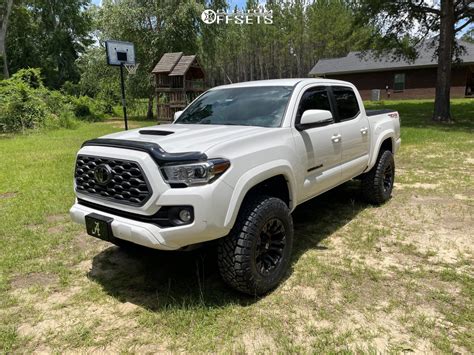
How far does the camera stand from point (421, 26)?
57.6ft

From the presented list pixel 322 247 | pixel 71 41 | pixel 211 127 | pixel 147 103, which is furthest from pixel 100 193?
pixel 71 41

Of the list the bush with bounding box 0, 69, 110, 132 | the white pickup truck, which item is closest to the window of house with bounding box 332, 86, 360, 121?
the white pickup truck

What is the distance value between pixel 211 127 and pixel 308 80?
129cm

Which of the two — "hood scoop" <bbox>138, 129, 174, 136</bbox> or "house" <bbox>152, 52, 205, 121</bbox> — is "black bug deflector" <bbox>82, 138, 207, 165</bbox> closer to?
"hood scoop" <bbox>138, 129, 174, 136</bbox>

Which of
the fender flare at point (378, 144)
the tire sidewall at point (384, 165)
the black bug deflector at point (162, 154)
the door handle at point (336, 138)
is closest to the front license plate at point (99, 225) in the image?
the black bug deflector at point (162, 154)

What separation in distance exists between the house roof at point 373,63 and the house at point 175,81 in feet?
46.6

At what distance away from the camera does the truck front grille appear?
105 inches

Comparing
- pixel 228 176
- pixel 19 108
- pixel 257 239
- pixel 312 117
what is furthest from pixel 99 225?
pixel 19 108

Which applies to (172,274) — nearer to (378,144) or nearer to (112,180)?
(112,180)

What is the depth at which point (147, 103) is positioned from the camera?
943 inches

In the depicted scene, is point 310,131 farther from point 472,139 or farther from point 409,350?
point 472,139

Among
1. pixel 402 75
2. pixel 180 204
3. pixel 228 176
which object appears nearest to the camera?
pixel 180 204

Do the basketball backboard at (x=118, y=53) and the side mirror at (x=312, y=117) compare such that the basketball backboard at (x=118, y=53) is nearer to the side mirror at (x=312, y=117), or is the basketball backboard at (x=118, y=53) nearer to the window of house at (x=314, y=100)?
the window of house at (x=314, y=100)

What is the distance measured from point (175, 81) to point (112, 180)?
605 inches
